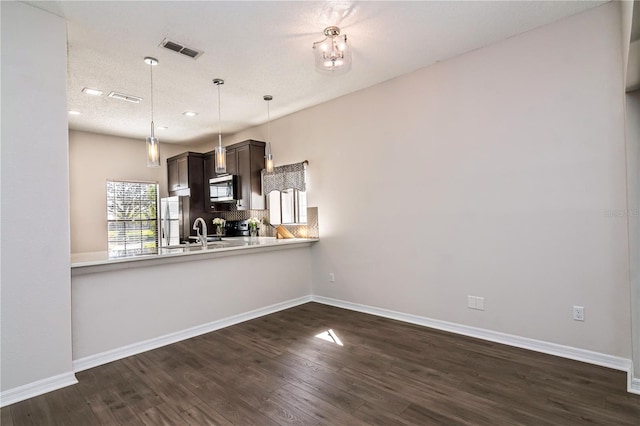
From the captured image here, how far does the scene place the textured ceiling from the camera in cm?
252

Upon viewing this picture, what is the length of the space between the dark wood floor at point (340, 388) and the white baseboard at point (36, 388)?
0.18 ft

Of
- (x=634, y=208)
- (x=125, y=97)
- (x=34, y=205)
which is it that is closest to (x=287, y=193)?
(x=125, y=97)

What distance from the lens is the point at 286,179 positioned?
505 cm

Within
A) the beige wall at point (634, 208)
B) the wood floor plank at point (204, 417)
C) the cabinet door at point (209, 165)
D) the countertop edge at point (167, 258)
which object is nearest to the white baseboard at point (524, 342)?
the beige wall at point (634, 208)

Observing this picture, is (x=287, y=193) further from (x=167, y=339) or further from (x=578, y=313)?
(x=578, y=313)

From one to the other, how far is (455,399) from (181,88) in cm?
407

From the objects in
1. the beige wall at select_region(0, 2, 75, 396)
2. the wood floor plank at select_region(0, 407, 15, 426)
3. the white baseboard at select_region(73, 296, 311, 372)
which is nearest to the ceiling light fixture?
the beige wall at select_region(0, 2, 75, 396)

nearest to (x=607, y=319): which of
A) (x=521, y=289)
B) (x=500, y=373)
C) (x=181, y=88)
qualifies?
(x=521, y=289)

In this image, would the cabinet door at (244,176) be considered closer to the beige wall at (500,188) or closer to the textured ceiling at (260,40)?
the textured ceiling at (260,40)

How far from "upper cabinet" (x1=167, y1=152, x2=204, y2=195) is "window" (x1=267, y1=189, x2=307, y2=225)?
1.61 meters

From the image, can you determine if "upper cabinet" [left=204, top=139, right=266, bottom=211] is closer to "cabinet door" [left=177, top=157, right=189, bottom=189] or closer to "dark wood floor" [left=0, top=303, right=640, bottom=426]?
"cabinet door" [left=177, top=157, right=189, bottom=189]

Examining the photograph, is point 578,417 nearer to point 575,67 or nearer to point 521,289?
point 521,289

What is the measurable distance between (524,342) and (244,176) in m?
4.29

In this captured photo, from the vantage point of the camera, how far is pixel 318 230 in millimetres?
4750
